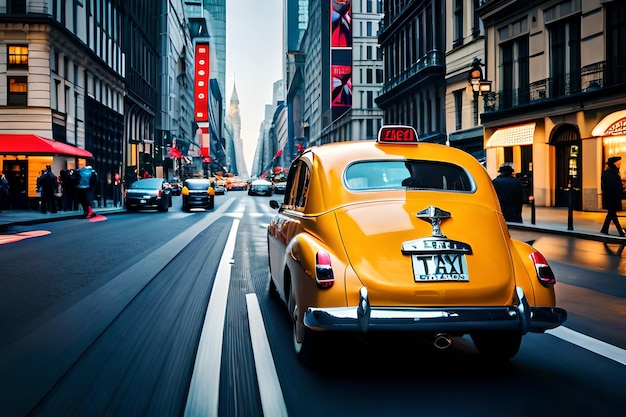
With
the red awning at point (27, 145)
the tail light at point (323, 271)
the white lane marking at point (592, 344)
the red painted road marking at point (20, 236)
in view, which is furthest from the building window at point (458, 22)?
the tail light at point (323, 271)

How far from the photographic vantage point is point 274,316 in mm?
6074

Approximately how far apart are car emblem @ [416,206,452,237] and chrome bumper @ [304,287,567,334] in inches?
22.4

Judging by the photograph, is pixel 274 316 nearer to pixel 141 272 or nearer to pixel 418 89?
pixel 141 272

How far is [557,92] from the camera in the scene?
2619 centimetres

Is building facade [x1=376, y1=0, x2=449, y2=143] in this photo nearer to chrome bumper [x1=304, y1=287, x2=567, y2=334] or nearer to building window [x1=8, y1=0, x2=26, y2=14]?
building window [x1=8, y1=0, x2=26, y2=14]

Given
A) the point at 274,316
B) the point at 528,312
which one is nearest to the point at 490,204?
the point at 528,312

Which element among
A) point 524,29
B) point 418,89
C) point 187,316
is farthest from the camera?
point 418,89

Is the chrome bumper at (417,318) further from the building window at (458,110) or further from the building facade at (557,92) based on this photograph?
the building window at (458,110)

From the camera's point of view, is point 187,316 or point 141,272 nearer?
point 187,316

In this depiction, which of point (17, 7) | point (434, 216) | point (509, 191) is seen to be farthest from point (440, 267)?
point (17, 7)

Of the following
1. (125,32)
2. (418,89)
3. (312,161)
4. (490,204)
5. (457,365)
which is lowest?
(457,365)

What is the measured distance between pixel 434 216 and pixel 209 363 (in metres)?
1.94

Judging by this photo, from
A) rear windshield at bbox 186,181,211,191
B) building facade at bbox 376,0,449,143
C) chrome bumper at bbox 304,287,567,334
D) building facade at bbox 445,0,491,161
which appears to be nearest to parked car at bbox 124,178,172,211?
rear windshield at bbox 186,181,211,191

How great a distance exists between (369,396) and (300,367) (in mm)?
738
